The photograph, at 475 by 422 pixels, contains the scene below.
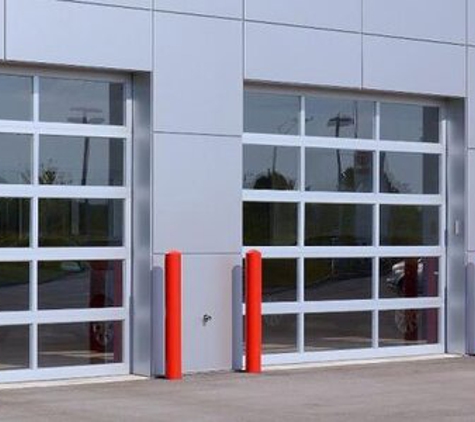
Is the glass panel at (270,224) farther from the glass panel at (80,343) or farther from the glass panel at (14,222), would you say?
the glass panel at (14,222)

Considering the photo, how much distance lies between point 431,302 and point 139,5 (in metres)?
5.69

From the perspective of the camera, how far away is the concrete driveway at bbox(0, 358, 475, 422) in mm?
11188

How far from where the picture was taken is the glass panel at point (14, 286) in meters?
13.2

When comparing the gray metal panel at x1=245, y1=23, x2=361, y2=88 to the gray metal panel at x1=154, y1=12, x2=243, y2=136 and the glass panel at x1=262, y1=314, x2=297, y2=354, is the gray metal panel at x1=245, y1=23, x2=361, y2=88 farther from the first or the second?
the glass panel at x1=262, y1=314, x2=297, y2=354

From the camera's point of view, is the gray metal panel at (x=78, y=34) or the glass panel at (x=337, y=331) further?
the glass panel at (x=337, y=331)

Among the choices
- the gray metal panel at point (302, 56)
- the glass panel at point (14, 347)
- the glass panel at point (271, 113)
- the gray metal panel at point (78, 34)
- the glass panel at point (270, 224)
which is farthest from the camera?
the glass panel at point (271, 113)

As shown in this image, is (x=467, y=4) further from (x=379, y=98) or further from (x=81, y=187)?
(x=81, y=187)

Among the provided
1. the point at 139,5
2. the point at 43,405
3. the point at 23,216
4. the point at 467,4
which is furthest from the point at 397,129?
the point at 43,405

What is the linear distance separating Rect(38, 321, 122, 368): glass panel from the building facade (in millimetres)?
22

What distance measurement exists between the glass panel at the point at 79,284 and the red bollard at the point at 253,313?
A: 1.46 metres

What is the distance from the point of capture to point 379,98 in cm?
1622

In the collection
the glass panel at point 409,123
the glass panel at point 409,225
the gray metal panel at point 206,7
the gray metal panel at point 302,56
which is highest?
the gray metal panel at point 206,7

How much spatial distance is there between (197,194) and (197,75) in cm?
134

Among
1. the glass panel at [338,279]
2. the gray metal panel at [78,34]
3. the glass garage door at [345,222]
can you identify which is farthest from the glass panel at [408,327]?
the gray metal panel at [78,34]
